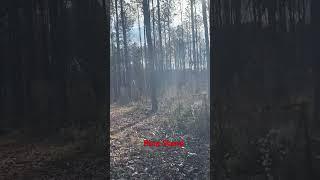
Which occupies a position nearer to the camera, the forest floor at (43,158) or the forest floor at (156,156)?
the forest floor at (43,158)

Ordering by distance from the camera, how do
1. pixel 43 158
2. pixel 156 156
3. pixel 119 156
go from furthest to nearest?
pixel 119 156, pixel 156 156, pixel 43 158

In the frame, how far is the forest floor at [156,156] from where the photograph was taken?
612 centimetres

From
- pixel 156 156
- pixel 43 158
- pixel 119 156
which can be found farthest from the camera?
pixel 119 156

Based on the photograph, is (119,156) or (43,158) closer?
(43,158)

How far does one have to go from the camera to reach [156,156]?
7598mm

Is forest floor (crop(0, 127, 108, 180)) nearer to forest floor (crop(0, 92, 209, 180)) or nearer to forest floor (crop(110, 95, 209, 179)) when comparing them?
forest floor (crop(0, 92, 209, 180))

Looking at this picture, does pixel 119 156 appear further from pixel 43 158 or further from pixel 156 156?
pixel 43 158

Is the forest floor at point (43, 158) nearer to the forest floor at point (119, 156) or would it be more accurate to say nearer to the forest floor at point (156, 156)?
the forest floor at point (119, 156)

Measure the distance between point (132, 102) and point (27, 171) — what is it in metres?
20.1

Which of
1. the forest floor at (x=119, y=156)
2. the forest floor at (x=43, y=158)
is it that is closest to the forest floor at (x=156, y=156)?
the forest floor at (x=119, y=156)

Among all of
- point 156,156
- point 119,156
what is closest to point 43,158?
point 156,156

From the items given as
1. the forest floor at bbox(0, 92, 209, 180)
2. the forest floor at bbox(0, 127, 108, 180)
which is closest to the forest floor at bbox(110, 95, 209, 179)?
the forest floor at bbox(0, 92, 209, 180)

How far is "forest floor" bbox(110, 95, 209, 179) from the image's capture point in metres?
6.12
